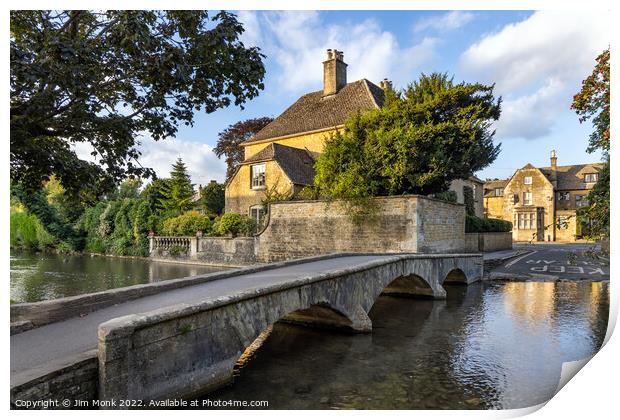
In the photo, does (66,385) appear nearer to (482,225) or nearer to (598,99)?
(598,99)

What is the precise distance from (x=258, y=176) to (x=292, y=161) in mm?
2311

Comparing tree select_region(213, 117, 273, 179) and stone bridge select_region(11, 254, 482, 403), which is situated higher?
tree select_region(213, 117, 273, 179)

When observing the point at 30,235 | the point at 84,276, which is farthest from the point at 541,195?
the point at 30,235

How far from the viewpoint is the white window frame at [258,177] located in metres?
24.3

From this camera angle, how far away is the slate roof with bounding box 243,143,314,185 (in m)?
23.3

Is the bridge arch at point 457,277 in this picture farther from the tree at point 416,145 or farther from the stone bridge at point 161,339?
the stone bridge at point 161,339

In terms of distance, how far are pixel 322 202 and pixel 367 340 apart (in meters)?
10.2

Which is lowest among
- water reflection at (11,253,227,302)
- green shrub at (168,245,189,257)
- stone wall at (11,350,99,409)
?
water reflection at (11,253,227,302)

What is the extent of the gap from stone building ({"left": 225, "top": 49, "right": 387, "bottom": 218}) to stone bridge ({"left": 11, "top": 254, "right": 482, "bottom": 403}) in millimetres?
15170

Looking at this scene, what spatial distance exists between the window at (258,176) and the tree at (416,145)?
688 cm

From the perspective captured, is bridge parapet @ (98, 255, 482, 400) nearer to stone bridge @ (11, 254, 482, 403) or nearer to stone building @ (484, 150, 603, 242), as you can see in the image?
stone bridge @ (11, 254, 482, 403)

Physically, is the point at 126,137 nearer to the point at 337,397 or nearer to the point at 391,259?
the point at 337,397

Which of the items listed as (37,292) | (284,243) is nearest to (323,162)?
(284,243)

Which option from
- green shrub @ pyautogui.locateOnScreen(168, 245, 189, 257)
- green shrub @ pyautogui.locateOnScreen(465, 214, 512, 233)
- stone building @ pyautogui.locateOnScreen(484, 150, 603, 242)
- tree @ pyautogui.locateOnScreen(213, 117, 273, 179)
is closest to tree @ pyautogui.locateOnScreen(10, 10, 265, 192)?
green shrub @ pyautogui.locateOnScreen(168, 245, 189, 257)
